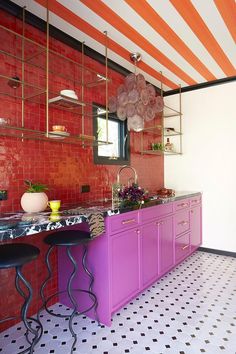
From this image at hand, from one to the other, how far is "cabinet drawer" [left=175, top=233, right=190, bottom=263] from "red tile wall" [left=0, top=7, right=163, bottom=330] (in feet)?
3.92

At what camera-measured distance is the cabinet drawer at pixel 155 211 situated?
2.50m

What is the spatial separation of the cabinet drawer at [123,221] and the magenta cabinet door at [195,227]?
159 centimetres

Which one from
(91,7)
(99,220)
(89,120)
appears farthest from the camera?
(89,120)

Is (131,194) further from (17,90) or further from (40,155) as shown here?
(17,90)

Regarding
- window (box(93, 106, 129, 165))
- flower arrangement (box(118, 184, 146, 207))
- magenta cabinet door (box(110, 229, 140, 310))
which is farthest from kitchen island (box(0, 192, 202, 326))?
window (box(93, 106, 129, 165))

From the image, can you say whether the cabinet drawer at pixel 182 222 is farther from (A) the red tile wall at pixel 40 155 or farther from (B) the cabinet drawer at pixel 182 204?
(A) the red tile wall at pixel 40 155

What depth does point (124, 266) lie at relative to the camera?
225 cm

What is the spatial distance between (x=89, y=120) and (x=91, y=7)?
3.63 feet

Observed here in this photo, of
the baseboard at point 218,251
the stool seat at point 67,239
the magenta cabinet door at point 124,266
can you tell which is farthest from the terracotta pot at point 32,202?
the baseboard at point 218,251

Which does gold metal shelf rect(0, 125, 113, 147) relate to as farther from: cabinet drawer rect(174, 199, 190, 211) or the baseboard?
the baseboard

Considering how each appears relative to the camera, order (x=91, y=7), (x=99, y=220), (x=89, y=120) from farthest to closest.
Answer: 1. (x=89, y=120)
2. (x=91, y=7)
3. (x=99, y=220)

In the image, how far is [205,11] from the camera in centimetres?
220

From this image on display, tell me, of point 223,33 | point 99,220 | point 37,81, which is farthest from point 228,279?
point 37,81

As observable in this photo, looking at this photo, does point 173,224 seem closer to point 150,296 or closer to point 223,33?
point 150,296
